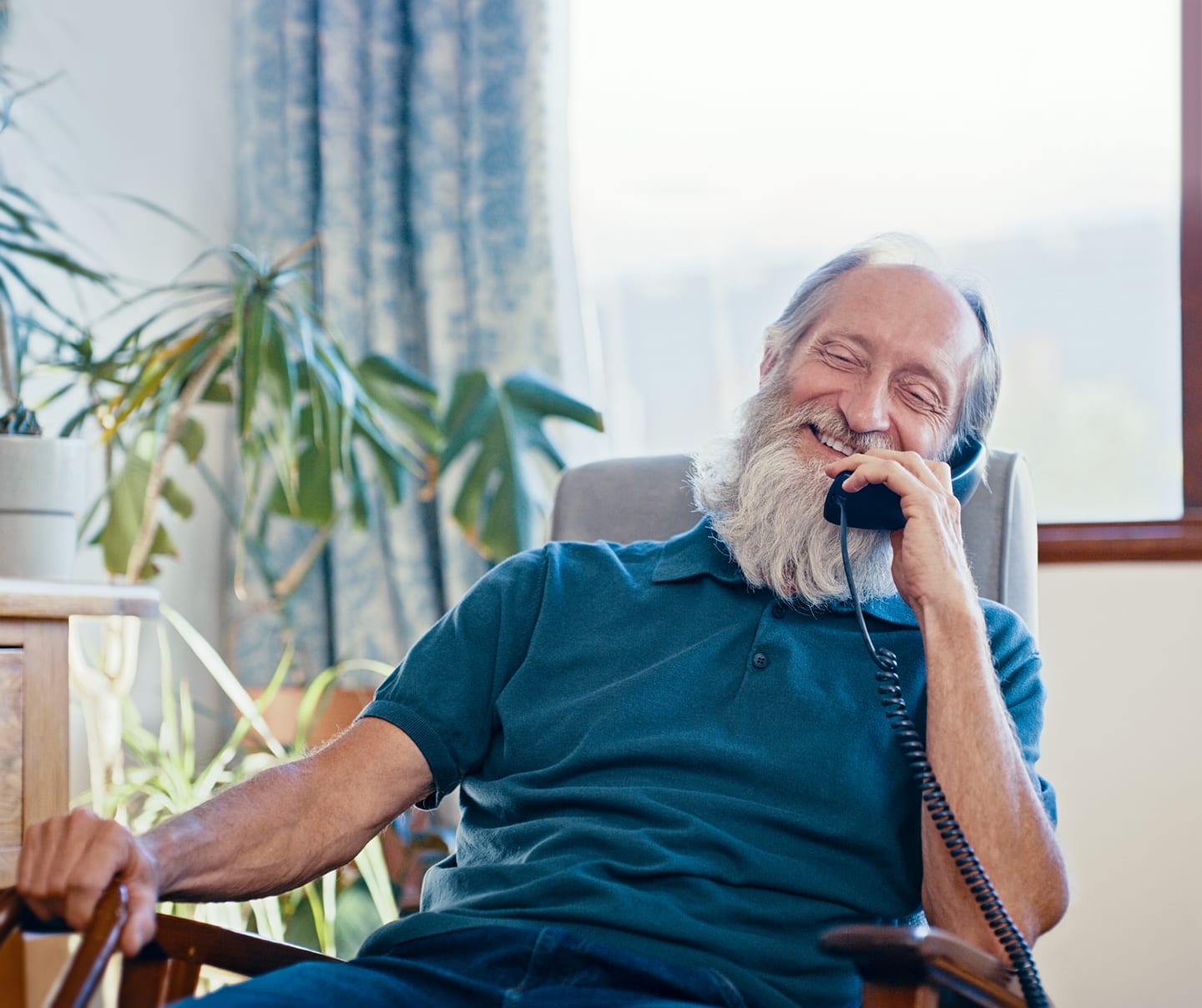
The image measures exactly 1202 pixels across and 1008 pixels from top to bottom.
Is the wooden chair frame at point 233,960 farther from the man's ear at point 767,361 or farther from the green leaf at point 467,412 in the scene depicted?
the green leaf at point 467,412

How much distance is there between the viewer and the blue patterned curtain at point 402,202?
8.67 ft

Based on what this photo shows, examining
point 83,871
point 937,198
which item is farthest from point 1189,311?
point 83,871

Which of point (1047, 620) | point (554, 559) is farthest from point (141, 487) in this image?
point (1047, 620)

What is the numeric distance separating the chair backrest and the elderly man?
104 millimetres

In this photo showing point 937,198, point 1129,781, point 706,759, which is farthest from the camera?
point 937,198

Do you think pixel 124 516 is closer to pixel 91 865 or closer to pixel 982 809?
pixel 91 865

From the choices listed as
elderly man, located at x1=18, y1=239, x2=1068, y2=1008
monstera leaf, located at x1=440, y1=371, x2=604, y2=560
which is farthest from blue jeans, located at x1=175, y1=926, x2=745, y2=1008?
monstera leaf, located at x1=440, y1=371, x2=604, y2=560

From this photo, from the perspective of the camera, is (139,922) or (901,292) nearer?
(139,922)

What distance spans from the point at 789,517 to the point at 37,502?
3.10 feet

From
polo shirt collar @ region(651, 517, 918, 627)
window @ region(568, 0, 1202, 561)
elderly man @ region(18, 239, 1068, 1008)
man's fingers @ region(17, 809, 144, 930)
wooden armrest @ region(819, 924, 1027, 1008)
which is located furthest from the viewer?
window @ region(568, 0, 1202, 561)

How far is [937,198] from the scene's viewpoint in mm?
2479

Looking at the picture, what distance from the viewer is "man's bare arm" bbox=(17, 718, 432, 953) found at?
1036 millimetres

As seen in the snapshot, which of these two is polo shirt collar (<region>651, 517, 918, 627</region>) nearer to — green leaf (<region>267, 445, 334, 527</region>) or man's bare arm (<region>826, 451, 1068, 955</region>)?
man's bare arm (<region>826, 451, 1068, 955</region>)

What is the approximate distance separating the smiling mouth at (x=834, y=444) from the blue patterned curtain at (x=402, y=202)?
1.18 meters
